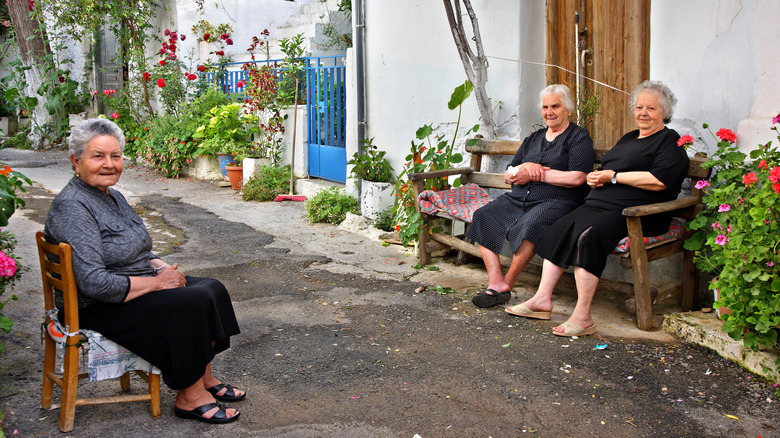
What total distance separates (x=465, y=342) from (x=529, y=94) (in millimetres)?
2384

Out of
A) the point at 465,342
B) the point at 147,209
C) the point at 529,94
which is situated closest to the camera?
the point at 465,342

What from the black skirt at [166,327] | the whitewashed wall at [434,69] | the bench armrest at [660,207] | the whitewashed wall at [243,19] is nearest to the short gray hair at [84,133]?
the black skirt at [166,327]

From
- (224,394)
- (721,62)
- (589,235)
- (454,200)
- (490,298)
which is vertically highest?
(721,62)

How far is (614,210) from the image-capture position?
407cm

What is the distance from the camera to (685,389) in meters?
3.23

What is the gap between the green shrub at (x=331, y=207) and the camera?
718 cm

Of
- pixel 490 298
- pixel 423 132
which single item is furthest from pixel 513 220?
pixel 423 132

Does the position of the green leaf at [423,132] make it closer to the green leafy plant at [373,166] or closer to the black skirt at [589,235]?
the green leafy plant at [373,166]

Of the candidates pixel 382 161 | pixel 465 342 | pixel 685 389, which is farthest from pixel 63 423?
pixel 382 161

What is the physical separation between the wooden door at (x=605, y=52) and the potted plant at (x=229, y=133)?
5278mm

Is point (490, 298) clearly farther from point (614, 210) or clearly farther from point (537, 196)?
point (614, 210)

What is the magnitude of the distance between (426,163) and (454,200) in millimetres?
791

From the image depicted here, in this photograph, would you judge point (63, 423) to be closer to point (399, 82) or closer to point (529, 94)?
point (529, 94)

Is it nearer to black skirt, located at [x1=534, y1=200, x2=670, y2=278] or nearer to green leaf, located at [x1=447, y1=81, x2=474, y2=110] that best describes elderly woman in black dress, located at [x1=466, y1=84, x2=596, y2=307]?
black skirt, located at [x1=534, y1=200, x2=670, y2=278]
